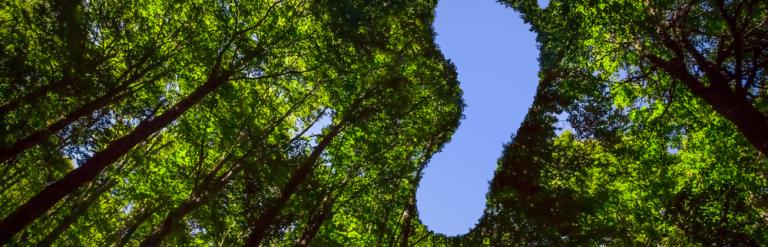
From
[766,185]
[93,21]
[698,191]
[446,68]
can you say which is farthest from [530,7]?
[93,21]

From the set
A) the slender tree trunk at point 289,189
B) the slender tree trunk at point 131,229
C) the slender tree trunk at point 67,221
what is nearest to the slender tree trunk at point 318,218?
the slender tree trunk at point 289,189

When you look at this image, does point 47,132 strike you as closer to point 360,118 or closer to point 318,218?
point 318,218

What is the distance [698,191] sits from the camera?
12.8 metres

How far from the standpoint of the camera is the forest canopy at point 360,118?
969 cm

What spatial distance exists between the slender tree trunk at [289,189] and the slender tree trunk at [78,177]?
3.87 metres

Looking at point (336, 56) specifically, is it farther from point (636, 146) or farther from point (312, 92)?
point (636, 146)

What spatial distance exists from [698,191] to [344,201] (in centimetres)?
1127

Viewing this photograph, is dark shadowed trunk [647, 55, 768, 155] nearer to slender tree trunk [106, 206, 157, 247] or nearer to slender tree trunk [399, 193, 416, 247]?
slender tree trunk [399, 193, 416, 247]

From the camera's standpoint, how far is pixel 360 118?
1466cm

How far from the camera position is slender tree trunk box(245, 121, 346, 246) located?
11570mm

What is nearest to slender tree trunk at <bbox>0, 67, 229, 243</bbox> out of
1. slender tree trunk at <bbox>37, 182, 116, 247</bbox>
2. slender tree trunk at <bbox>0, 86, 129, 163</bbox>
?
slender tree trunk at <bbox>0, 86, 129, 163</bbox>

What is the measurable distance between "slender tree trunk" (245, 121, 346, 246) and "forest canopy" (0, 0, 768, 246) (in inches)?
3.9

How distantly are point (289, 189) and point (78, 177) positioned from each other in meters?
5.67

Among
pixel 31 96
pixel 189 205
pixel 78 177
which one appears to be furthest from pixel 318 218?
pixel 31 96
